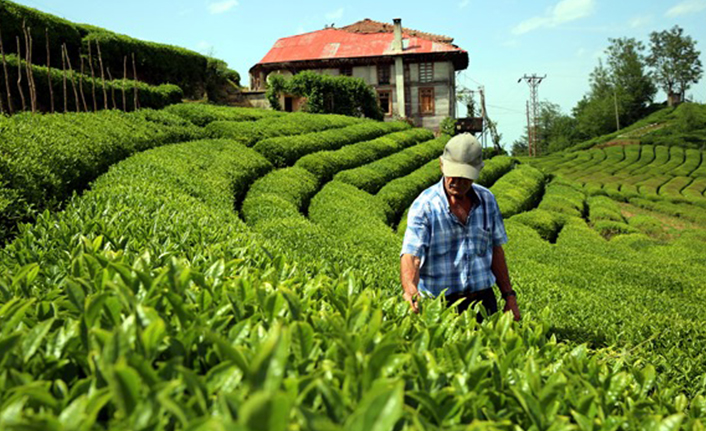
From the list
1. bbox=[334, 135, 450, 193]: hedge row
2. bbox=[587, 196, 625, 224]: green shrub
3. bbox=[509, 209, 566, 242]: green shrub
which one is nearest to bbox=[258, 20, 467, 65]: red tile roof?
bbox=[334, 135, 450, 193]: hedge row

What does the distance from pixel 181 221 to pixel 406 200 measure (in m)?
15.7

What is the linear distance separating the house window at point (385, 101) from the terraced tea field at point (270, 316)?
77.8ft

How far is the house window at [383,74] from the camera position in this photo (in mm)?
42562

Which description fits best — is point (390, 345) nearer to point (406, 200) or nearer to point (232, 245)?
point (232, 245)

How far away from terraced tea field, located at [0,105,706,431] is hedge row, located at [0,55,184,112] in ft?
18.7

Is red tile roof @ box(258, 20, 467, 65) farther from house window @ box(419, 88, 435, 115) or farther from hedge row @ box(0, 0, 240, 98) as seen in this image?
hedge row @ box(0, 0, 240, 98)

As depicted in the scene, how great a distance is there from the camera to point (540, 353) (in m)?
2.60

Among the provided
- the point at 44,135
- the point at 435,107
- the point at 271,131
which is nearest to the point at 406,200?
the point at 271,131

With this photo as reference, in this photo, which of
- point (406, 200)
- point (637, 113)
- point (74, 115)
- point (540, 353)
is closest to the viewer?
point (540, 353)

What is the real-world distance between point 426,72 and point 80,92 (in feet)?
87.1

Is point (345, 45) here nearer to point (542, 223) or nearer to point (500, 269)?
point (542, 223)

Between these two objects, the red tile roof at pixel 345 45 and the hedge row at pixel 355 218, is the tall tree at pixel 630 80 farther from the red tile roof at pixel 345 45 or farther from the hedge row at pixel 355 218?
the hedge row at pixel 355 218

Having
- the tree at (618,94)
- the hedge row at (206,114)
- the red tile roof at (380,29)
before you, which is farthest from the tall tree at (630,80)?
the hedge row at (206,114)

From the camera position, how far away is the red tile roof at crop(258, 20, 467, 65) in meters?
41.5
